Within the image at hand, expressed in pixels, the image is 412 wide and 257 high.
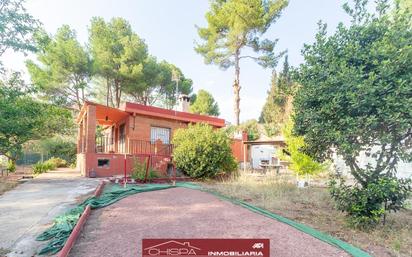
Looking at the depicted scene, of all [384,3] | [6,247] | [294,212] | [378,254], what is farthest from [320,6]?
[6,247]

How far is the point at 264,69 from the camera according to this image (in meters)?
24.0

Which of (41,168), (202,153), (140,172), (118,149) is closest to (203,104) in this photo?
(118,149)

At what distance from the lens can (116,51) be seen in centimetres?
2281

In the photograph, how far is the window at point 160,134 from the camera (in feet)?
50.0

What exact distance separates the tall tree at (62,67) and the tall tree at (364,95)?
68.7ft

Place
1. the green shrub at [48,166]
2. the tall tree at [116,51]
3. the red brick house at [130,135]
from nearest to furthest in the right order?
the red brick house at [130,135]
the green shrub at [48,166]
the tall tree at [116,51]

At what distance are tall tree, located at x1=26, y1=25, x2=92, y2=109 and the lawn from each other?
731 inches

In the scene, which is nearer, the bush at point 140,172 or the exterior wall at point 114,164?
the bush at point 140,172

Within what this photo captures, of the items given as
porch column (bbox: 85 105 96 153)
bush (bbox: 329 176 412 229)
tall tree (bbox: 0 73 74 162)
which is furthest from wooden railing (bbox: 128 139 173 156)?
bush (bbox: 329 176 412 229)

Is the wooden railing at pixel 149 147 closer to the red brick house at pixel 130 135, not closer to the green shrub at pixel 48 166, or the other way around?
the red brick house at pixel 130 135

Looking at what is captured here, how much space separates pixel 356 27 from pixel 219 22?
19.7 m

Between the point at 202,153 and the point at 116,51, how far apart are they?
615 inches

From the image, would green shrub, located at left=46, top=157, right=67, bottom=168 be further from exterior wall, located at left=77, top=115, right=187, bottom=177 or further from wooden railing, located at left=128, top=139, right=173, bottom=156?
wooden railing, located at left=128, top=139, right=173, bottom=156

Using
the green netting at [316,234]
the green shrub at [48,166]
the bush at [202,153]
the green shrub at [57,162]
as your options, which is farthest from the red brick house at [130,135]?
the green netting at [316,234]
